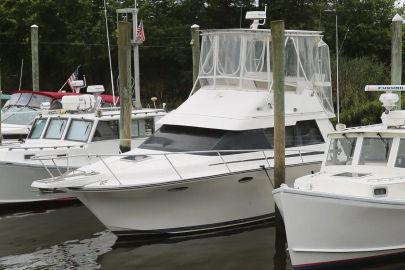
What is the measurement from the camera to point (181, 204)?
1223 centimetres

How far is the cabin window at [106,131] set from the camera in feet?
52.0

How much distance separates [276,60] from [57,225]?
563 centimetres

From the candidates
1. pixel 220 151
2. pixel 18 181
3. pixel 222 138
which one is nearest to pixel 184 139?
pixel 222 138

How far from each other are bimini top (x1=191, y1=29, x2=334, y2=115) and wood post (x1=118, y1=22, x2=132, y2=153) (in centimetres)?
160

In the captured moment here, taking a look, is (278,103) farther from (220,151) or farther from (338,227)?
(338,227)

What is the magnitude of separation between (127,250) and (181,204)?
1.24 m

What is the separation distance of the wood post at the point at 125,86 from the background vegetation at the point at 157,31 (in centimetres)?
1341

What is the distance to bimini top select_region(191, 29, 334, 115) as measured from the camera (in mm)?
13836

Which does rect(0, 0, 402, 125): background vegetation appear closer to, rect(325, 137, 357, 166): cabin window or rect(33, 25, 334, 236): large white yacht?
rect(33, 25, 334, 236): large white yacht

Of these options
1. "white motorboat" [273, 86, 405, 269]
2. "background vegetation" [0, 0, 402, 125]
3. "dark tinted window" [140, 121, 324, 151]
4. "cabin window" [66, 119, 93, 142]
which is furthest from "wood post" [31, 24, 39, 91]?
"white motorboat" [273, 86, 405, 269]

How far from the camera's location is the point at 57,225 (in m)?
13.9

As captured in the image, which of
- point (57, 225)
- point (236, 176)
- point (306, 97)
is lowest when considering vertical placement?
point (57, 225)

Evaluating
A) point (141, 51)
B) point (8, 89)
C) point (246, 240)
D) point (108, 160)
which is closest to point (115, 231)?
point (108, 160)

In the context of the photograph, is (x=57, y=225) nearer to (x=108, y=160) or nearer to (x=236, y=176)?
(x=108, y=160)
